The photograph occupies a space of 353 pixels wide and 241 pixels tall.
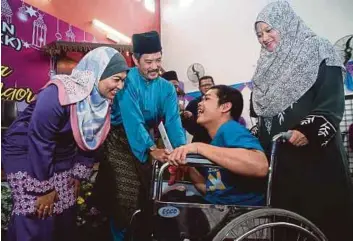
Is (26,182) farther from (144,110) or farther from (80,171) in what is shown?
(144,110)

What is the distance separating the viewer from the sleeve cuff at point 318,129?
989 mm

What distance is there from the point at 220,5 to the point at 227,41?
18 centimetres

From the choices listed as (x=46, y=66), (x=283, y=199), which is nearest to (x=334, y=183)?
(x=283, y=199)

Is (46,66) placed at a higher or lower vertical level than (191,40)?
lower

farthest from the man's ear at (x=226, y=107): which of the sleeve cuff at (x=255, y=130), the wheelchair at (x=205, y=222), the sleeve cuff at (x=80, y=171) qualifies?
the sleeve cuff at (x=80, y=171)

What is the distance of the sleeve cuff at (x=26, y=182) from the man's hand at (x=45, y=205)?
0.02 m

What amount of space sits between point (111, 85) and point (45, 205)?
46 cm

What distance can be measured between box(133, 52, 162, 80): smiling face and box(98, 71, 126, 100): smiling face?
0.48 ft

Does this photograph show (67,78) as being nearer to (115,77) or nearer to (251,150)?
(115,77)

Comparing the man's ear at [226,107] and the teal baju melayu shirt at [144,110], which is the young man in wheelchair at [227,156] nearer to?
the man's ear at [226,107]

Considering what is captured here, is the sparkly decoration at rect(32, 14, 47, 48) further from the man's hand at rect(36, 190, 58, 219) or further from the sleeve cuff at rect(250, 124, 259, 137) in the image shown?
the sleeve cuff at rect(250, 124, 259, 137)

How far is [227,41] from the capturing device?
4.87 feet

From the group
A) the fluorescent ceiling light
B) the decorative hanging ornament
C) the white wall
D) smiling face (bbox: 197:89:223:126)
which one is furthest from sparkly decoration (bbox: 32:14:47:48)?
smiling face (bbox: 197:89:223:126)

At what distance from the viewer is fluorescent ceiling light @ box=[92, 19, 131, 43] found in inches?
57.4
